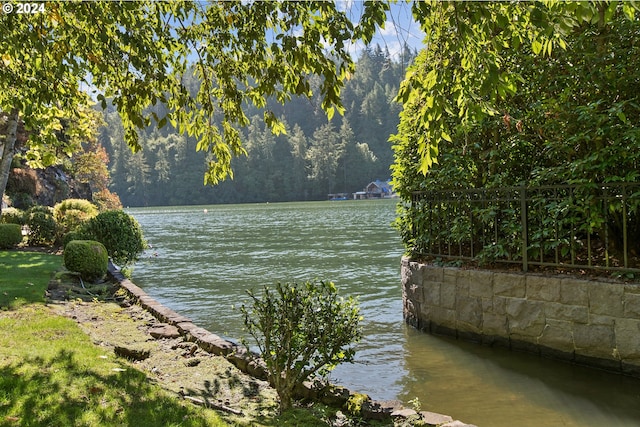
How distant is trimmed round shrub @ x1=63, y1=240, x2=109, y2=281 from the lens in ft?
37.6

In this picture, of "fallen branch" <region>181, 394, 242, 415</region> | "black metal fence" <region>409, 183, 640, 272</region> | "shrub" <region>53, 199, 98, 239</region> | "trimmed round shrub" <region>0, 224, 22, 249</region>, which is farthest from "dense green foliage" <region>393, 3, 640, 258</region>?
"trimmed round shrub" <region>0, 224, 22, 249</region>

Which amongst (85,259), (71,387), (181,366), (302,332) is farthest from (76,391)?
(85,259)

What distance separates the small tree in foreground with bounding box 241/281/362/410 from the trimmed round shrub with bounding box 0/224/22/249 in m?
15.4

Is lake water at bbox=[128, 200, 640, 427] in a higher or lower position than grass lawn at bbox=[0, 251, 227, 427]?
lower

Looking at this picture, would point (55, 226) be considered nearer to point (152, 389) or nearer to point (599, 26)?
point (152, 389)

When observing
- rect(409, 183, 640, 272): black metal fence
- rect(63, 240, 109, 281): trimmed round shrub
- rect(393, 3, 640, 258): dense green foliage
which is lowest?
rect(63, 240, 109, 281): trimmed round shrub

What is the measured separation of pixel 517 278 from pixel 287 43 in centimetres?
427

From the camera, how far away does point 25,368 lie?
14.9ft

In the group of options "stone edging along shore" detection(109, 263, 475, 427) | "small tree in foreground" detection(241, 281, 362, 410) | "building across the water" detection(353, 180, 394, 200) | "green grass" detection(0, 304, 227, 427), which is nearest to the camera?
"green grass" detection(0, 304, 227, 427)

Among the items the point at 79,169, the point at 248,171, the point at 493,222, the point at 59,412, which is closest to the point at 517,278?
the point at 493,222

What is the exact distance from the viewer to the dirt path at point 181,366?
4558mm

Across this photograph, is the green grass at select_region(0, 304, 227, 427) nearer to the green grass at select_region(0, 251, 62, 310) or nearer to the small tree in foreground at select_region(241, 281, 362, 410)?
the small tree in foreground at select_region(241, 281, 362, 410)

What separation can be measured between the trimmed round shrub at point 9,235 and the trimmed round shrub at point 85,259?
21.2 feet

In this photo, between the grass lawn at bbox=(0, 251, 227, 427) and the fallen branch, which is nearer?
the grass lawn at bbox=(0, 251, 227, 427)
